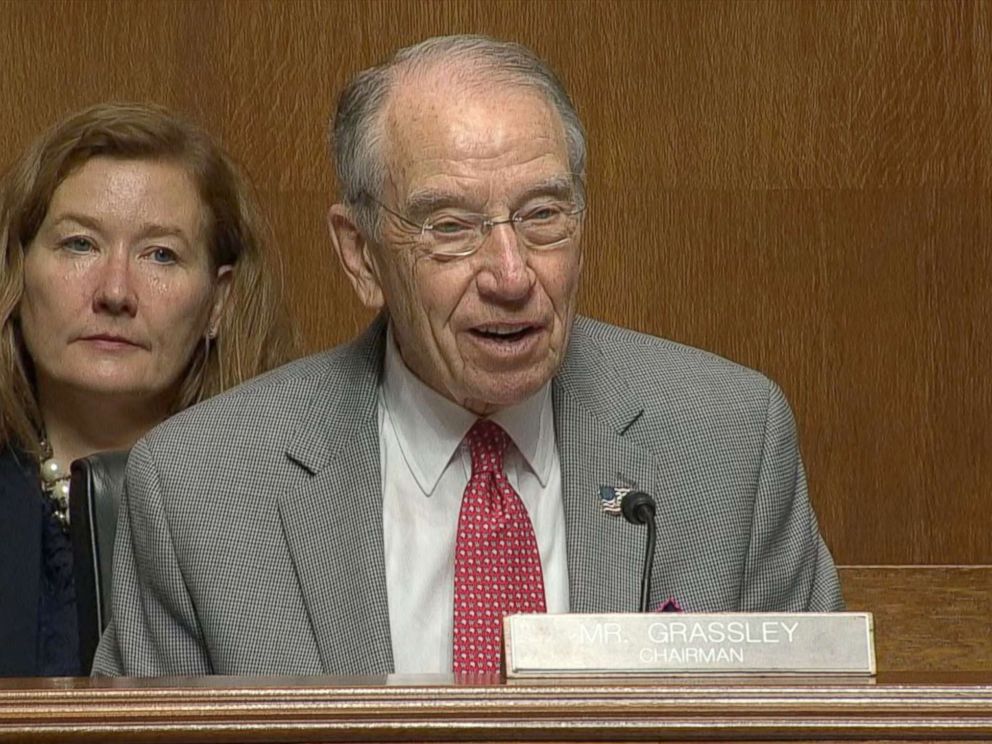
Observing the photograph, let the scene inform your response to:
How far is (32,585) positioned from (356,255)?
28.0 inches

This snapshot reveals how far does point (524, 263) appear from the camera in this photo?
2066 mm

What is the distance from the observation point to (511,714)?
127cm

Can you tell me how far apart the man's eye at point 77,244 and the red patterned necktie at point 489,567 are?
88cm

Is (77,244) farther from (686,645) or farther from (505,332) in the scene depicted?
(686,645)

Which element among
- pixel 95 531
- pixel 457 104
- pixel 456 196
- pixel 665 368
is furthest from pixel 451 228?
pixel 95 531

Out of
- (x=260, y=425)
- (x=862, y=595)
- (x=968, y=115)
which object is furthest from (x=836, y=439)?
(x=260, y=425)

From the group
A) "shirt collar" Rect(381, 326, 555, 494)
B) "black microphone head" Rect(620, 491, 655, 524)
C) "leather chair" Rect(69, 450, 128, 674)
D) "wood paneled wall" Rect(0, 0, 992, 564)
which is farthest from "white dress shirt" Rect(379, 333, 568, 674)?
"wood paneled wall" Rect(0, 0, 992, 564)

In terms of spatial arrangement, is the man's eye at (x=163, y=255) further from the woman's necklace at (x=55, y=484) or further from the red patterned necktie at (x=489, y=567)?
the red patterned necktie at (x=489, y=567)

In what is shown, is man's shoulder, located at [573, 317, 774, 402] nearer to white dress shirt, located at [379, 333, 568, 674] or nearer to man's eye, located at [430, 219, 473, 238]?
white dress shirt, located at [379, 333, 568, 674]

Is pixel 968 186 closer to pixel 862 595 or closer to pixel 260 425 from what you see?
pixel 862 595

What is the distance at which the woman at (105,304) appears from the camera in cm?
271

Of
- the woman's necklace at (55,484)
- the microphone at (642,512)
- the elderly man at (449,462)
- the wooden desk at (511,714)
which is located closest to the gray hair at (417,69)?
the elderly man at (449,462)

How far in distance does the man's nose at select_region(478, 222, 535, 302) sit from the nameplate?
67cm

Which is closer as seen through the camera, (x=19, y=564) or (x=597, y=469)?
(x=597, y=469)
